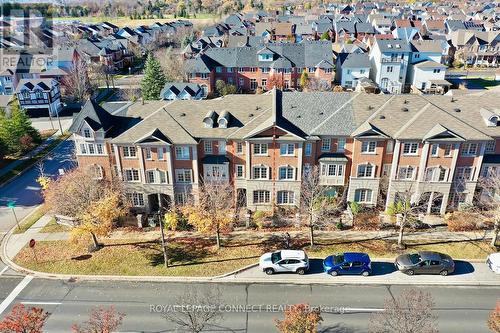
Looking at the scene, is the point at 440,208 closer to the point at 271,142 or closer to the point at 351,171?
the point at 351,171

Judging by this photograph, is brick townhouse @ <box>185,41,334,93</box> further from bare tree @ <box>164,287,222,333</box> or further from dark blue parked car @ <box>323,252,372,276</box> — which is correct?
bare tree @ <box>164,287,222,333</box>

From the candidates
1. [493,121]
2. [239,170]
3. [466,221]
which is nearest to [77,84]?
[239,170]

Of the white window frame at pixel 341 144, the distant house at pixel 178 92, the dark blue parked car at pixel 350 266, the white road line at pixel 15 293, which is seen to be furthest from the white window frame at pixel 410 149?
the distant house at pixel 178 92

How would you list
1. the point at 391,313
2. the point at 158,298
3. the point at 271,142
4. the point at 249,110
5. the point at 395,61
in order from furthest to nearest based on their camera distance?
1. the point at 395,61
2. the point at 249,110
3. the point at 271,142
4. the point at 158,298
5. the point at 391,313

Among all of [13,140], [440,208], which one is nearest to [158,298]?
[440,208]
